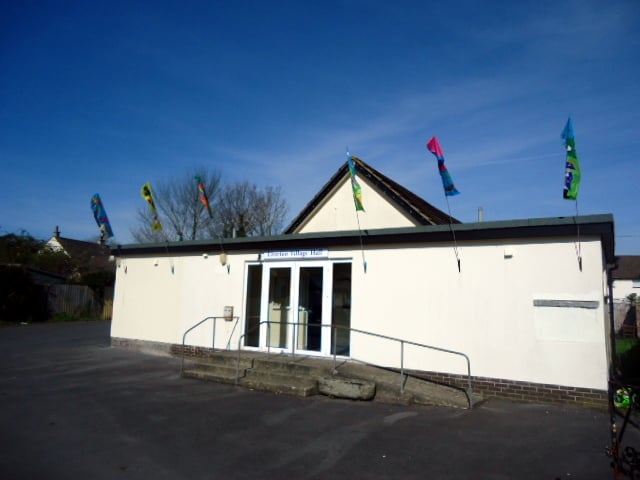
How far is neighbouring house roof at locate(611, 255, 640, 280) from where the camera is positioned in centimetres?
3800

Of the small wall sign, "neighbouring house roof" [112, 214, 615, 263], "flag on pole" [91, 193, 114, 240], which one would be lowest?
the small wall sign

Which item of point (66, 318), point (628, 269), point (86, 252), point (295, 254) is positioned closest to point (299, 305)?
point (295, 254)

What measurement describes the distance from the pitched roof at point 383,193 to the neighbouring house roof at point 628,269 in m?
29.4

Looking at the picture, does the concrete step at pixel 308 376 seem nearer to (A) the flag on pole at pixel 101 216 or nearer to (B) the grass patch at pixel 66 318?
(A) the flag on pole at pixel 101 216

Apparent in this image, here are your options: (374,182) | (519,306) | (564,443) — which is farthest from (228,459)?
(374,182)

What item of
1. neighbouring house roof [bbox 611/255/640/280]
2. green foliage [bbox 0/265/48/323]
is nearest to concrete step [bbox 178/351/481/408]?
green foliage [bbox 0/265/48/323]

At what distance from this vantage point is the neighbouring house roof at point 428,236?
24.4ft

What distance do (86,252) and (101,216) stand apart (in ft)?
79.7

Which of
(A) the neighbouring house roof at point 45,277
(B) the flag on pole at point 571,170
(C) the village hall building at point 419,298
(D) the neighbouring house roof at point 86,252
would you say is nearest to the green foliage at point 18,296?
(A) the neighbouring house roof at point 45,277

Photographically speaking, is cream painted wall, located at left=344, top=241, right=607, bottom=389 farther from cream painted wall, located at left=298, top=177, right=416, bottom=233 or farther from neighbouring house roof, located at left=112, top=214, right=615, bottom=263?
cream painted wall, located at left=298, top=177, right=416, bottom=233

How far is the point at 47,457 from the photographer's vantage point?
4.98 meters

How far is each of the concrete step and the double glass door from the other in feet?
1.77

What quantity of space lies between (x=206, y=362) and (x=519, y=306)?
6.19 meters

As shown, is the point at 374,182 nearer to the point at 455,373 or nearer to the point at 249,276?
the point at 249,276
